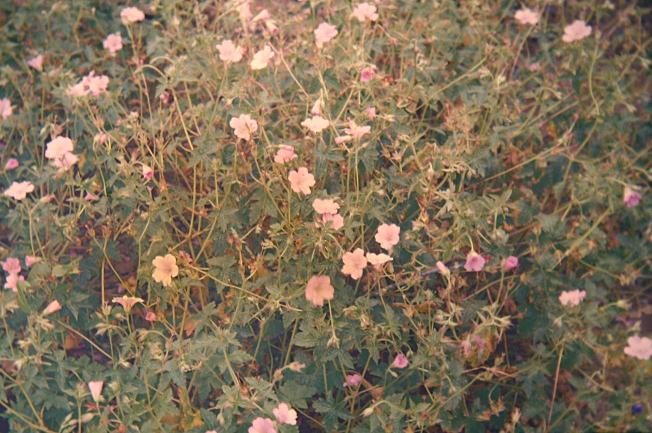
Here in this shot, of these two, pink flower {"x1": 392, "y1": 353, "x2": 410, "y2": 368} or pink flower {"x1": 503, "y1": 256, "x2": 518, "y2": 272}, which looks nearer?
pink flower {"x1": 392, "y1": 353, "x2": 410, "y2": 368}

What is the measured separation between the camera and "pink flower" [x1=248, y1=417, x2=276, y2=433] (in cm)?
197

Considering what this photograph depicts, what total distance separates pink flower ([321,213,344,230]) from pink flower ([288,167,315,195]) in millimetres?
89

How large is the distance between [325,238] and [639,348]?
100 centimetres

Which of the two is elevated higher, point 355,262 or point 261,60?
point 261,60

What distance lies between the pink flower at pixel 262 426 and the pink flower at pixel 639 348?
1.07m

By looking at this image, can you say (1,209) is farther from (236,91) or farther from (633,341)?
(633,341)

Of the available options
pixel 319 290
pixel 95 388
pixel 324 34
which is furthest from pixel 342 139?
pixel 95 388

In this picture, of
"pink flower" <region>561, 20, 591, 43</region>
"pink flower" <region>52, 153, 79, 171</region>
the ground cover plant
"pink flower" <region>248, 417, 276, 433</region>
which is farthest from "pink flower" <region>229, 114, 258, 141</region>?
→ "pink flower" <region>561, 20, 591, 43</region>

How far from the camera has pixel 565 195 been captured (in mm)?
2779

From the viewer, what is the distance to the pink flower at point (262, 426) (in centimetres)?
197

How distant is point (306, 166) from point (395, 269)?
1.22 ft

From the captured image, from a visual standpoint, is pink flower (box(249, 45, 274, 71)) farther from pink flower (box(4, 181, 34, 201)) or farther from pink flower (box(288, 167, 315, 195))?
pink flower (box(4, 181, 34, 201))

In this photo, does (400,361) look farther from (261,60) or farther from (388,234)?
(261,60)

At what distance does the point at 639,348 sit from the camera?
7.93 feet
